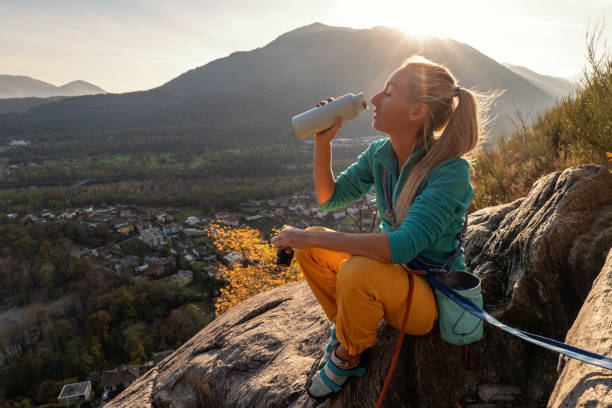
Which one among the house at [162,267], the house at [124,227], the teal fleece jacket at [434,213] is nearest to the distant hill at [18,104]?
the house at [124,227]

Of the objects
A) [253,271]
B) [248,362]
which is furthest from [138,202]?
[248,362]

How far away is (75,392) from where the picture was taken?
17328 mm

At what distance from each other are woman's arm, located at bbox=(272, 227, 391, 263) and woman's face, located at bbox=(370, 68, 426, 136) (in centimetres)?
64

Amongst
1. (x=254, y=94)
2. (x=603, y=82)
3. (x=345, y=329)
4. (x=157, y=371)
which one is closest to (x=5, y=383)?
(x=157, y=371)

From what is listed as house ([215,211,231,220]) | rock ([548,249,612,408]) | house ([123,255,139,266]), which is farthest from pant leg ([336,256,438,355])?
house ([215,211,231,220])

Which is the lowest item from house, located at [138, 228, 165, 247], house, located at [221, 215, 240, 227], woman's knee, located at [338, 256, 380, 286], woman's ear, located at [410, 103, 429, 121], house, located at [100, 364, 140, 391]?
house, located at [100, 364, 140, 391]

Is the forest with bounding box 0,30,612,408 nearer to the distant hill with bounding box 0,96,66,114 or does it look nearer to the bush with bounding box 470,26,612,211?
the bush with bounding box 470,26,612,211

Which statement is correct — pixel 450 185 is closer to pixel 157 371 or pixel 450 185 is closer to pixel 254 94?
pixel 157 371

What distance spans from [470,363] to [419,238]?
111 centimetres

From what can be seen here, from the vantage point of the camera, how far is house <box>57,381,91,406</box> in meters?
17.1

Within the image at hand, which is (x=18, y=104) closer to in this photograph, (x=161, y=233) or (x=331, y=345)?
(x=161, y=233)

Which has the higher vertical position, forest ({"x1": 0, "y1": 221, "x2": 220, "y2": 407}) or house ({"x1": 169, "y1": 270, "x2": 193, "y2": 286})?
house ({"x1": 169, "y1": 270, "x2": 193, "y2": 286})

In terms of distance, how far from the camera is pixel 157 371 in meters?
3.48

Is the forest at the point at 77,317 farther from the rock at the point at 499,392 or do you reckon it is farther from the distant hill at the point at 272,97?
the distant hill at the point at 272,97
